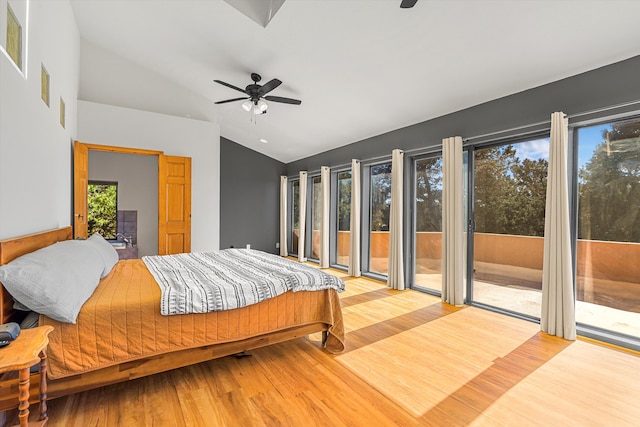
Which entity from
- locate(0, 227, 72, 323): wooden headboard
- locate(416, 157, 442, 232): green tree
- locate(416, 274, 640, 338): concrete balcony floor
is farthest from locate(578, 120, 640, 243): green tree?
locate(0, 227, 72, 323): wooden headboard

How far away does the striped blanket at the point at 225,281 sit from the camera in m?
2.04

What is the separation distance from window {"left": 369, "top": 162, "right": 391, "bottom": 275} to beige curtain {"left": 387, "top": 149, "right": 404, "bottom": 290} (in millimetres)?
523

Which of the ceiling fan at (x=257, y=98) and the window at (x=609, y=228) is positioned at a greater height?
the ceiling fan at (x=257, y=98)

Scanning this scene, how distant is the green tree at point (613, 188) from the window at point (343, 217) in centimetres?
373

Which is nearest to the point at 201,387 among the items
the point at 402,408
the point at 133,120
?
the point at 402,408

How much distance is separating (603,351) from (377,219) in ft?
11.1

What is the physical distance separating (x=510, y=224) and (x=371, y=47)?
8.34ft

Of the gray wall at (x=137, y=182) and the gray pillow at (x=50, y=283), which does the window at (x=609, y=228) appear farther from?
the gray wall at (x=137, y=182)

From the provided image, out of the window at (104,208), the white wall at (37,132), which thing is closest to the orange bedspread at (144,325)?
the white wall at (37,132)

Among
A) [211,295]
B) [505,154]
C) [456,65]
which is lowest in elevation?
[211,295]

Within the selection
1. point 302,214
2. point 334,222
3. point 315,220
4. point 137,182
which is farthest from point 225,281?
point 137,182

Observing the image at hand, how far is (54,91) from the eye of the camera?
3.04 meters

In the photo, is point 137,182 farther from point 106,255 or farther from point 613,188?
point 613,188

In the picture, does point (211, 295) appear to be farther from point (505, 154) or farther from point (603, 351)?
point (505, 154)
